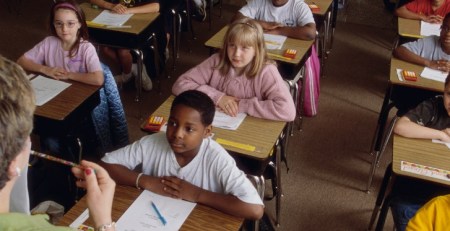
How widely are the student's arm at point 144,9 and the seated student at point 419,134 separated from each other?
2.16 m

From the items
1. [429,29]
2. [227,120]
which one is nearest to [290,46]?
[227,120]

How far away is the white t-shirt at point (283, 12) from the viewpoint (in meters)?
3.54

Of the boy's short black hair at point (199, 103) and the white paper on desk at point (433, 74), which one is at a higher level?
the boy's short black hair at point (199, 103)

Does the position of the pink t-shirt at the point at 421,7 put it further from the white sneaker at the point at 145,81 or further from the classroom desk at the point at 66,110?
the classroom desk at the point at 66,110

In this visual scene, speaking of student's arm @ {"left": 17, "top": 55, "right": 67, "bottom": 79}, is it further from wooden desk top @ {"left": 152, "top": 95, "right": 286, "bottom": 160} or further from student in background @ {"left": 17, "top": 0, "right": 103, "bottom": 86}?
wooden desk top @ {"left": 152, "top": 95, "right": 286, "bottom": 160}

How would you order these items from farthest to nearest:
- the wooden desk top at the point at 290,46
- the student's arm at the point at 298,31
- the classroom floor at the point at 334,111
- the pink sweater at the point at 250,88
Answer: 1. the student's arm at the point at 298,31
2. the wooden desk top at the point at 290,46
3. the classroom floor at the point at 334,111
4. the pink sweater at the point at 250,88

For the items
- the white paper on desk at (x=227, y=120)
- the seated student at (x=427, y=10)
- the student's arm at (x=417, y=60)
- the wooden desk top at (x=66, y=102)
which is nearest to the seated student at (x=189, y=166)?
the white paper on desk at (x=227, y=120)

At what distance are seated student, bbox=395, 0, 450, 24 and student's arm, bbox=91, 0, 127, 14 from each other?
2.21 meters

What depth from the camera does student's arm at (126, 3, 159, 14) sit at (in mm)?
3676

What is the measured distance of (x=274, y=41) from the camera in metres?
3.29

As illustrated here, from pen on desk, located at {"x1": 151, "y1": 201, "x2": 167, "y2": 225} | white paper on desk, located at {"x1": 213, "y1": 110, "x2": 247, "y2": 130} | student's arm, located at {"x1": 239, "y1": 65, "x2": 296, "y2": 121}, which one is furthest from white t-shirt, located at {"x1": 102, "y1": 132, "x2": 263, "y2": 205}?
student's arm, located at {"x1": 239, "y1": 65, "x2": 296, "y2": 121}

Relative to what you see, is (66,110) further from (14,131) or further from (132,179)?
(14,131)

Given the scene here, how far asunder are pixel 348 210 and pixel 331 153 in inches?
23.9

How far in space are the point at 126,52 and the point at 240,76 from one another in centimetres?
171
